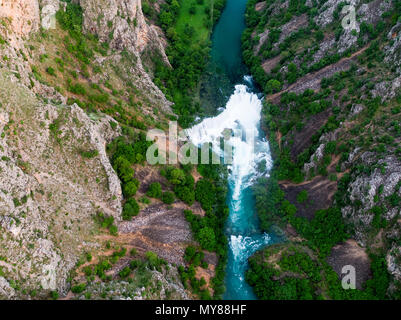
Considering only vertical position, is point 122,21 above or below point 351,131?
above

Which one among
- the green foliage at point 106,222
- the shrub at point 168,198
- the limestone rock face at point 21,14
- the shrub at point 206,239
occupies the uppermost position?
the limestone rock face at point 21,14

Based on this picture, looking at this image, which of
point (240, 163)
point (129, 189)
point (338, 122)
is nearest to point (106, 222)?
point (129, 189)

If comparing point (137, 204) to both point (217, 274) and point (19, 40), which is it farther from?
point (19, 40)

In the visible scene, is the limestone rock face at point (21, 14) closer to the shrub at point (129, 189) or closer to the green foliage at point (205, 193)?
the shrub at point (129, 189)

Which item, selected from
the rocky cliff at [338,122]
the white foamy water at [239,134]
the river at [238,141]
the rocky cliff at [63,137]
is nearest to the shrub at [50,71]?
the rocky cliff at [63,137]

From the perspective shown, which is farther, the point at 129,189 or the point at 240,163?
the point at 240,163

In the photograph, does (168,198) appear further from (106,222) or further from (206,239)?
(106,222)

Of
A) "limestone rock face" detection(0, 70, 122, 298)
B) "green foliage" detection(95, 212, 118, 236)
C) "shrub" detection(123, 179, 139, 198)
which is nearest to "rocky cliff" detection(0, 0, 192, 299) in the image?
"limestone rock face" detection(0, 70, 122, 298)

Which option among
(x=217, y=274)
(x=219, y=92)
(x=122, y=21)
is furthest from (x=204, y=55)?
(x=217, y=274)

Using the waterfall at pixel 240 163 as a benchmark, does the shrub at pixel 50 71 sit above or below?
above
